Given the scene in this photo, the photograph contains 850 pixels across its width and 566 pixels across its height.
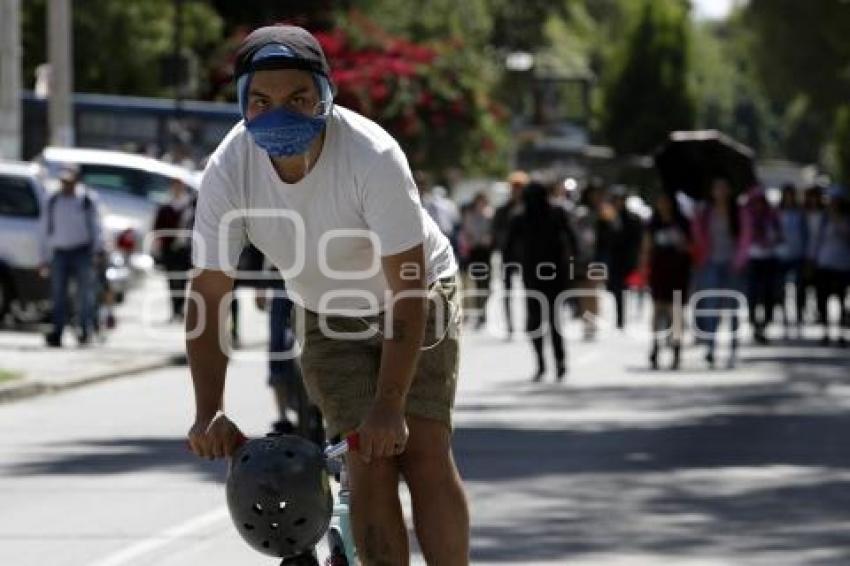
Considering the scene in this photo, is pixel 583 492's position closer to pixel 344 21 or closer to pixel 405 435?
pixel 405 435

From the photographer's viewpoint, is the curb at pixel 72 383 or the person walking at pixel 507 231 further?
the person walking at pixel 507 231

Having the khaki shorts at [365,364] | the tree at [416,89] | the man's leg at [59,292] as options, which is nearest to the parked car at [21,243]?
the man's leg at [59,292]

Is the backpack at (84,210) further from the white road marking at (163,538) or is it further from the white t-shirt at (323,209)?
the white t-shirt at (323,209)

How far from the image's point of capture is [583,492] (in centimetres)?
1276

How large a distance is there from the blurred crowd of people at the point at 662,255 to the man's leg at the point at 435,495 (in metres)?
11.7

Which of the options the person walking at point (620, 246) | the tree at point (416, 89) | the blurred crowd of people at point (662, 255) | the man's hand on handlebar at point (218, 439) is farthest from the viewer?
the tree at point (416, 89)

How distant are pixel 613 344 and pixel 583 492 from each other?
15.2 meters

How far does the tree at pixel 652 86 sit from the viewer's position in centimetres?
10219

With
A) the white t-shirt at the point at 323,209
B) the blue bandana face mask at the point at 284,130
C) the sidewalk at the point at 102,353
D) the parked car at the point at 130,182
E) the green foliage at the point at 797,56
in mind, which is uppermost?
the green foliage at the point at 797,56

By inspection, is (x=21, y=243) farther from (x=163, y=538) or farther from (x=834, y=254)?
(x=163, y=538)

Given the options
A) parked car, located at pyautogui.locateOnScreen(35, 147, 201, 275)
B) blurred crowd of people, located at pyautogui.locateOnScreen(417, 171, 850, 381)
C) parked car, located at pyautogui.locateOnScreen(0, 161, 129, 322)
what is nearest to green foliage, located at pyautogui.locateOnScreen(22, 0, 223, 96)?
parked car, located at pyautogui.locateOnScreen(35, 147, 201, 275)

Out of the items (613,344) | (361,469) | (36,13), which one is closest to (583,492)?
(361,469)

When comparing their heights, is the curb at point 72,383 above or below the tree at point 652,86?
below

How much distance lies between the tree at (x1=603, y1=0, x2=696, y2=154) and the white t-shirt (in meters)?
95.6
